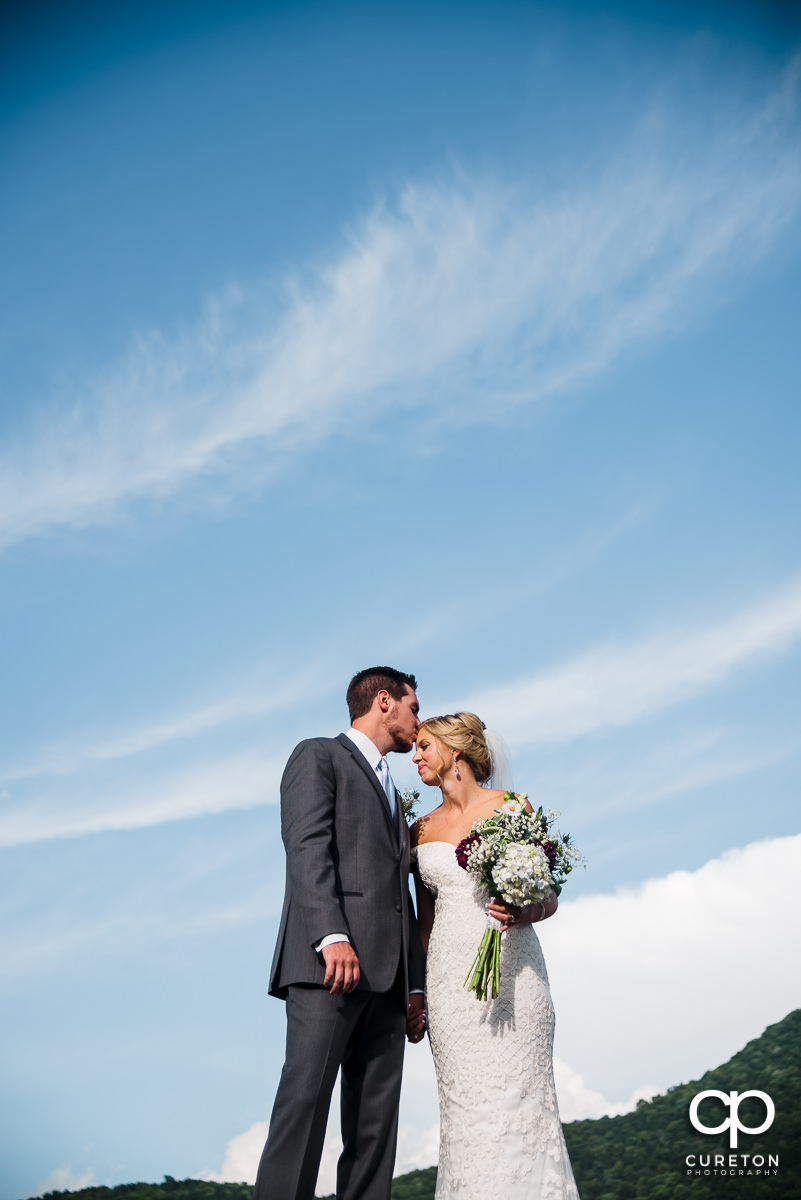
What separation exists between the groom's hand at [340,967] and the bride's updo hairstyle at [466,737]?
1.79 metres

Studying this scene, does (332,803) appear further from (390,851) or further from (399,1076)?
(399,1076)

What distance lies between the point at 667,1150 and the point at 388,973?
8431 millimetres

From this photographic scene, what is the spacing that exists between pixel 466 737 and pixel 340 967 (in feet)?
6.44

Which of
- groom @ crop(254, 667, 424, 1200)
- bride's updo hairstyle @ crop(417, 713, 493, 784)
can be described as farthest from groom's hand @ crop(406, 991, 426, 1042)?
bride's updo hairstyle @ crop(417, 713, 493, 784)

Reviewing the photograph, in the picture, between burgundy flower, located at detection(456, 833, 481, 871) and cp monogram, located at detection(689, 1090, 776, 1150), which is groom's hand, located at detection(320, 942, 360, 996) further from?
cp monogram, located at detection(689, 1090, 776, 1150)

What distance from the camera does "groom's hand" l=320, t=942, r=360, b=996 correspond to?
5227 mm

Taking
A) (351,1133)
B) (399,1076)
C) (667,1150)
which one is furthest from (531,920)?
(667,1150)

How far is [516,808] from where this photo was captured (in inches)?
240

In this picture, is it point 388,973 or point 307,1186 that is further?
point 388,973

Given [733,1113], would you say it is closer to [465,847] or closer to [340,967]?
[465,847]

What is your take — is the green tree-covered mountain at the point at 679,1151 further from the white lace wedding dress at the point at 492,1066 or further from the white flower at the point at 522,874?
the white flower at the point at 522,874

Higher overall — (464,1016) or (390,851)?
(390,851)

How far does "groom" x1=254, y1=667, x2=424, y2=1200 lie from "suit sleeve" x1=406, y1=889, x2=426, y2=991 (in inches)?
0.4

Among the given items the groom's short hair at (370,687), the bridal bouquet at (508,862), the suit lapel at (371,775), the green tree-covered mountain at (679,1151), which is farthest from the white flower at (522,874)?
the green tree-covered mountain at (679,1151)
